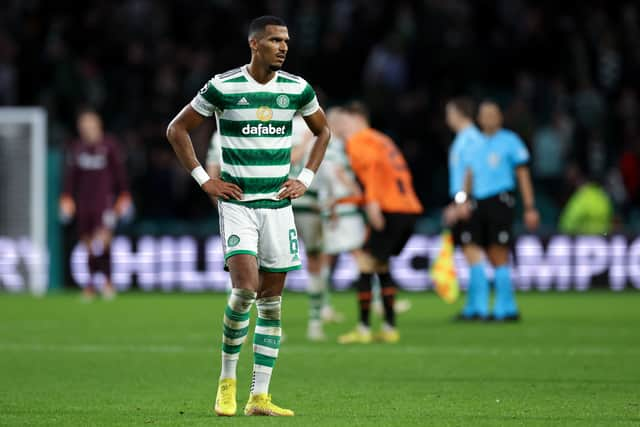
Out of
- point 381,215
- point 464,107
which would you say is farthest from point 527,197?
point 381,215

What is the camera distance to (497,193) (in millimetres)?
15648

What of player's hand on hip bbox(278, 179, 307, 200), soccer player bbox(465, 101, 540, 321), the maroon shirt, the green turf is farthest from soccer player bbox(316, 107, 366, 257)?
the maroon shirt

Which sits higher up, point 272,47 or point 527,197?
point 272,47

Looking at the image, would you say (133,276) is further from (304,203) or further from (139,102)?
(304,203)

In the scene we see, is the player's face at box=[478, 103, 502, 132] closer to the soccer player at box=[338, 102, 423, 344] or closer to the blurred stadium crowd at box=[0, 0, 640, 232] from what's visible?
the soccer player at box=[338, 102, 423, 344]

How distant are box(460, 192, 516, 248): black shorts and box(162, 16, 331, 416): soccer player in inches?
302

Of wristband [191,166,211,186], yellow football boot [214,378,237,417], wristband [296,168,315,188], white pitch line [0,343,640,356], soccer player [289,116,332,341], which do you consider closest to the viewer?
yellow football boot [214,378,237,417]

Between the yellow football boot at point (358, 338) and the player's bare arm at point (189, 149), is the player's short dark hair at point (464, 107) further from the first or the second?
the player's bare arm at point (189, 149)

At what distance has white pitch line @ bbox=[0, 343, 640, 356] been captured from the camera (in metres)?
11.8

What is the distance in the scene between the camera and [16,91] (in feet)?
83.6

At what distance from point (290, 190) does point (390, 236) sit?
5.11 meters

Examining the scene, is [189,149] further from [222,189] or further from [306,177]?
[306,177]

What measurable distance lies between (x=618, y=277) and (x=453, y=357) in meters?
9.71

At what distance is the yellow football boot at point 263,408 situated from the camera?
788cm
